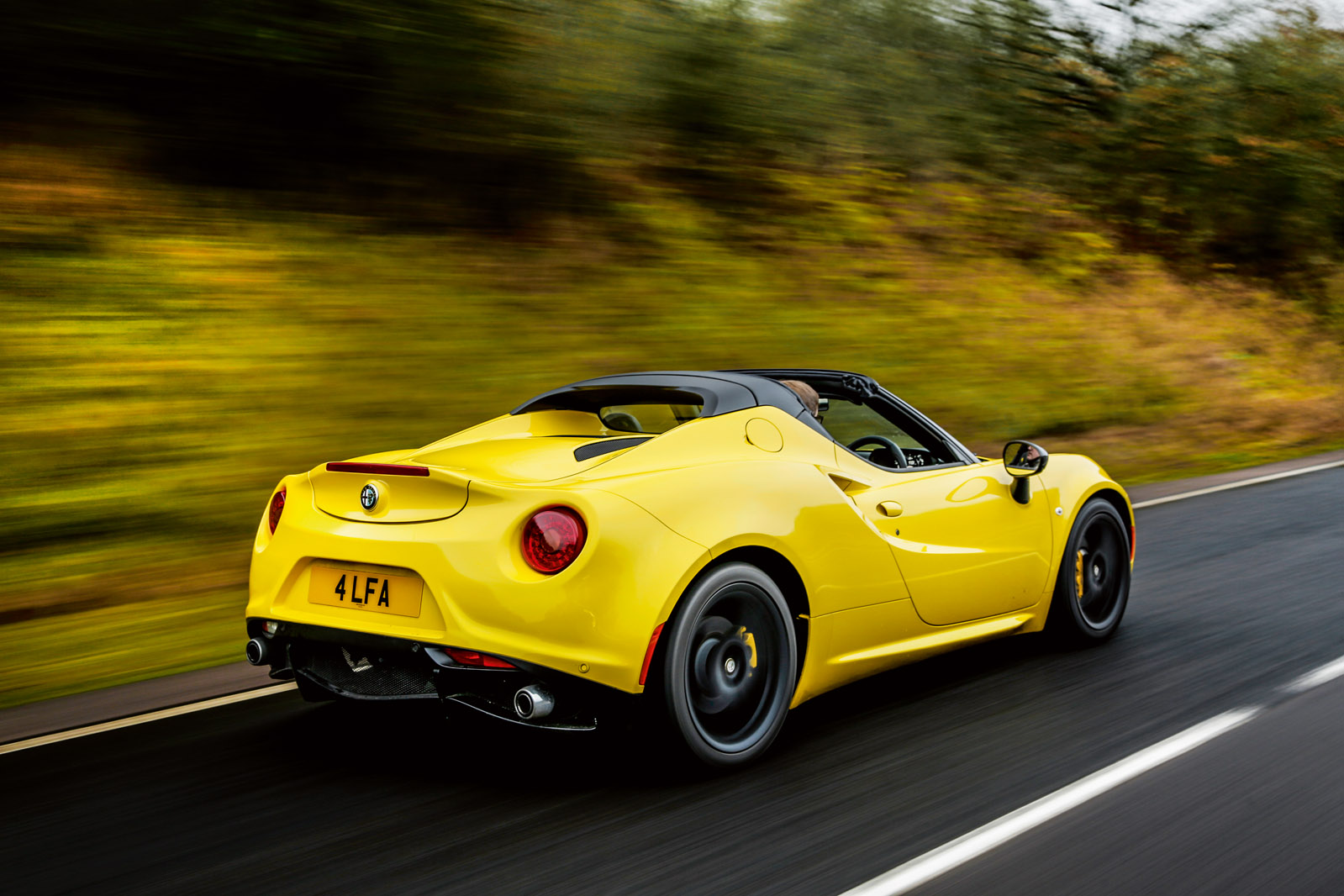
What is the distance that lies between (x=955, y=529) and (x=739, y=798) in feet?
5.14

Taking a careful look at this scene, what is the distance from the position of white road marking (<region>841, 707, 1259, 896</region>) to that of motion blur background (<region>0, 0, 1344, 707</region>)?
3.91 meters

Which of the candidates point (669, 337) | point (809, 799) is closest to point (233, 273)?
point (669, 337)

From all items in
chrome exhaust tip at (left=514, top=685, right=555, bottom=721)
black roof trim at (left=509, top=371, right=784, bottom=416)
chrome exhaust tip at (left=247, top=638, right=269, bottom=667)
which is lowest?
chrome exhaust tip at (left=247, top=638, right=269, bottom=667)

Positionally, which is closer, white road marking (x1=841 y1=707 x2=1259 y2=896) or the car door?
white road marking (x1=841 y1=707 x2=1259 y2=896)

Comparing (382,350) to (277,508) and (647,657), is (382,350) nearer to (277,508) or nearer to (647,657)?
(277,508)

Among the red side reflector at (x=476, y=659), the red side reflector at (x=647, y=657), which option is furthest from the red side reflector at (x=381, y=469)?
the red side reflector at (x=647, y=657)

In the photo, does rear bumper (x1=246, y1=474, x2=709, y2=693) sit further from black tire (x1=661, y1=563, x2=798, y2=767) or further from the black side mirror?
the black side mirror

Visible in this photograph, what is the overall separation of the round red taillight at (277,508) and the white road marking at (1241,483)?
7.50 m

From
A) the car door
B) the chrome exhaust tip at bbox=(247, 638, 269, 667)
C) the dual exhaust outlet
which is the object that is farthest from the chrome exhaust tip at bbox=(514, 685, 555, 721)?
the car door

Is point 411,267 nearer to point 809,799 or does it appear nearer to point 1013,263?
point 809,799

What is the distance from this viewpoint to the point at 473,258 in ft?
40.0

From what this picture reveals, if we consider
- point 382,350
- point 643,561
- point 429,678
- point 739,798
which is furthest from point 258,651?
point 382,350

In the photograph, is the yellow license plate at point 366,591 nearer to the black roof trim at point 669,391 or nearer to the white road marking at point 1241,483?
the black roof trim at point 669,391

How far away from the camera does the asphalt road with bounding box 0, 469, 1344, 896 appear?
10.2 ft
